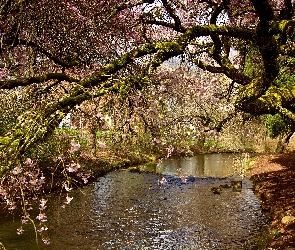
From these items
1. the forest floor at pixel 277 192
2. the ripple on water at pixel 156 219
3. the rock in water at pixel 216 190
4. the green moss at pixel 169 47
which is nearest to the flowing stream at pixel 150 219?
the ripple on water at pixel 156 219

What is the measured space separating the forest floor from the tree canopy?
359 centimetres

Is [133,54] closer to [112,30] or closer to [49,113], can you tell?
[49,113]

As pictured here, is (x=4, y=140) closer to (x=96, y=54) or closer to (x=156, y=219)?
(x=96, y=54)

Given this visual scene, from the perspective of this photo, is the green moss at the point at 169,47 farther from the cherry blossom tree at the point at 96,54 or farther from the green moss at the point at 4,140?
the green moss at the point at 4,140

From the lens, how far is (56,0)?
6.96 m

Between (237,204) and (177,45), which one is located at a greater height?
(177,45)

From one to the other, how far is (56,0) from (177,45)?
11.7ft

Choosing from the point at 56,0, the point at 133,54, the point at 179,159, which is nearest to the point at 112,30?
the point at 56,0

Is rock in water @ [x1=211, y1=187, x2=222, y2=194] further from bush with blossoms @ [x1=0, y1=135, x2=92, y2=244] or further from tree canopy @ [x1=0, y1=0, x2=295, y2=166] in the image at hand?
tree canopy @ [x1=0, y1=0, x2=295, y2=166]

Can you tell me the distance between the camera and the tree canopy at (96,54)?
3.49m

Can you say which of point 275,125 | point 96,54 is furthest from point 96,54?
point 275,125

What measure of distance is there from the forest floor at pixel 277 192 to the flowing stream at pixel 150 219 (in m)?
0.44

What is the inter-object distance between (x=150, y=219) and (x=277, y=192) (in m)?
5.89

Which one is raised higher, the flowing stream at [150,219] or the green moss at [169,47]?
the green moss at [169,47]
